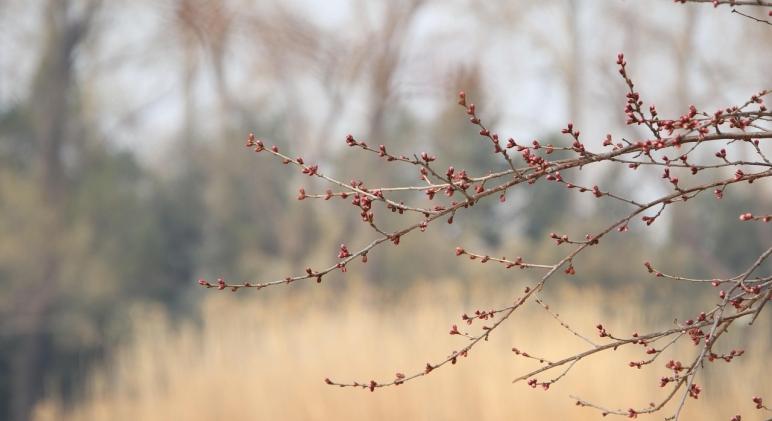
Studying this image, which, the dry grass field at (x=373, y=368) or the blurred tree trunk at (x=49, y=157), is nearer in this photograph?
the dry grass field at (x=373, y=368)

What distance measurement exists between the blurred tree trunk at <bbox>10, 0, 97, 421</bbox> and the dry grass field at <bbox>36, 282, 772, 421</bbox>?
0.57 m

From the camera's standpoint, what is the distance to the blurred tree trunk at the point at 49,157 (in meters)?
8.70

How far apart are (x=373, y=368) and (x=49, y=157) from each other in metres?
4.50

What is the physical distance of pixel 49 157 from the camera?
31.0ft

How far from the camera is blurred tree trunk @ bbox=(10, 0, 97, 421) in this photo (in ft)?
28.6

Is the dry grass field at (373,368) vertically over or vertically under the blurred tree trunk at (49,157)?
under

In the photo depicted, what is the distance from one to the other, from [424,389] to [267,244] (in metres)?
5.67

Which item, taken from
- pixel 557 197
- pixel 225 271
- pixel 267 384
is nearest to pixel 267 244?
pixel 225 271

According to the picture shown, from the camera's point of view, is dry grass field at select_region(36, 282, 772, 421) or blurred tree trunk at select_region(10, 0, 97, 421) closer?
dry grass field at select_region(36, 282, 772, 421)

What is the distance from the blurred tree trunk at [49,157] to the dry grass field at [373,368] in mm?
571

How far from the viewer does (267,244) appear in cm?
1135

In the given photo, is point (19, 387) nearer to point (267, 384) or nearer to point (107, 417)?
point (107, 417)

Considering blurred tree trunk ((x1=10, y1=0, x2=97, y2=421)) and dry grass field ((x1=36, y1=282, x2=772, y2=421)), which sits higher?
blurred tree trunk ((x1=10, y1=0, x2=97, y2=421))

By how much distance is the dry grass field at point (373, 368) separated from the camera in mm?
5875
